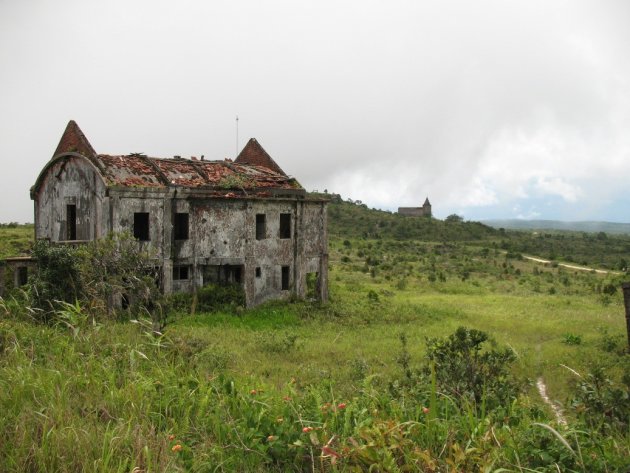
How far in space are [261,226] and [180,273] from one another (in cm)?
403

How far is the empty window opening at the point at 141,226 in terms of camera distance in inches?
843

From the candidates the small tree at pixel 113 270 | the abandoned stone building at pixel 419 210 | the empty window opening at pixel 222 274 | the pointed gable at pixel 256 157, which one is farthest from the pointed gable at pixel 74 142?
the abandoned stone building at pixel 419 210

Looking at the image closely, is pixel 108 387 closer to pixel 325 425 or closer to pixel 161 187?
pixel 325 425

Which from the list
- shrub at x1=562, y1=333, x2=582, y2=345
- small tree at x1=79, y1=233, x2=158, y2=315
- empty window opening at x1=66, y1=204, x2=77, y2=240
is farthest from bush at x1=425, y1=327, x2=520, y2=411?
empty window opening at x1=66, y1=204, x2=77, y2=240

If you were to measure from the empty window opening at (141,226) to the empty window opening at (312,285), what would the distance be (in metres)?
7.68

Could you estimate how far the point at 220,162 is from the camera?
25.8 meters

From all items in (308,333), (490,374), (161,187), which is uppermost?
(161,187)

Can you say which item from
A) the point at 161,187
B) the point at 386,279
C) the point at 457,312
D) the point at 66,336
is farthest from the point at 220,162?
the point at 66,336

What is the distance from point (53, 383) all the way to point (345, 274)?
32.3 meters

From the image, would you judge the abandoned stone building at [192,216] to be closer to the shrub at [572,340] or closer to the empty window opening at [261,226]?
the empty window opening at [261,226]

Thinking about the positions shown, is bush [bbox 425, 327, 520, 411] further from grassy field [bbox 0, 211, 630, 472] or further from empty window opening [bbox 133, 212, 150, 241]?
empty window opening [bbox 133, 212, 150, 241]

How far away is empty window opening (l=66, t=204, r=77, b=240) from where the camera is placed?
71.3 feet

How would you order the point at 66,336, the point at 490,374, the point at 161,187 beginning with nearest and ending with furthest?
the point at 66,336, the point at 490,374, the point at 161,187

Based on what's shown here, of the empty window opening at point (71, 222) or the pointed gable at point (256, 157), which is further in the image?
the pointed gable at point (256, 157)
